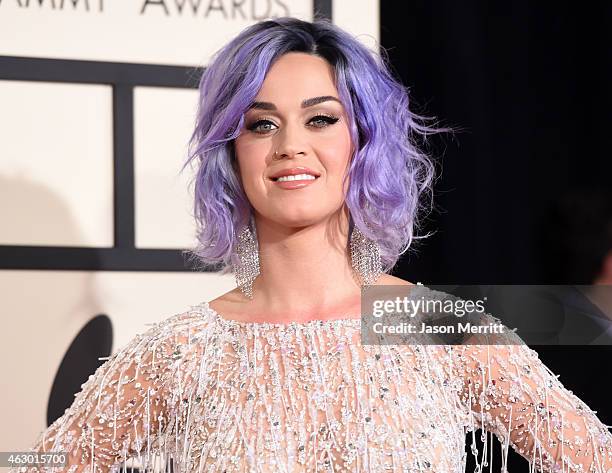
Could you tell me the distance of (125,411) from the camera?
1983mm

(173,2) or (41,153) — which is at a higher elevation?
(173,2)

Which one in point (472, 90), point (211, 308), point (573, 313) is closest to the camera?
point (211, 308)

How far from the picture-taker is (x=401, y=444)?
1.84 m

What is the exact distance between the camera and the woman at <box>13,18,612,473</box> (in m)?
1.87

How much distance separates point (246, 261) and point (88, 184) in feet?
2.06

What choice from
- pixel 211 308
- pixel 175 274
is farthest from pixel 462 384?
pixel 175 274

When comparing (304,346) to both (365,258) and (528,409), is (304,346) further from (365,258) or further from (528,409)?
(528,409)

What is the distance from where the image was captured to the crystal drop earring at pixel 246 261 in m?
2.01

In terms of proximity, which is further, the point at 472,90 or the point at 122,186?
the point at 472,90

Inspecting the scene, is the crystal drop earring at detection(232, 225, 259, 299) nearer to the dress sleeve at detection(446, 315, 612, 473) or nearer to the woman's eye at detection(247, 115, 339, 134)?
the woman's eye at detection(247, 115, 339, 134)

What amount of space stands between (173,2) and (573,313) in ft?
3.54

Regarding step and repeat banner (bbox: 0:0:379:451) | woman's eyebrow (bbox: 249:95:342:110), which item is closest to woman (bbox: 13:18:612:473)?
woman's eyebrow (bbox: 249:95:342:110)

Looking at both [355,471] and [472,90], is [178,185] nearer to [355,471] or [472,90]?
[472,90]

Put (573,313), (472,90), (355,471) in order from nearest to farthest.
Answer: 1. (355,471)
2. (573,313)
3. (472,90)
